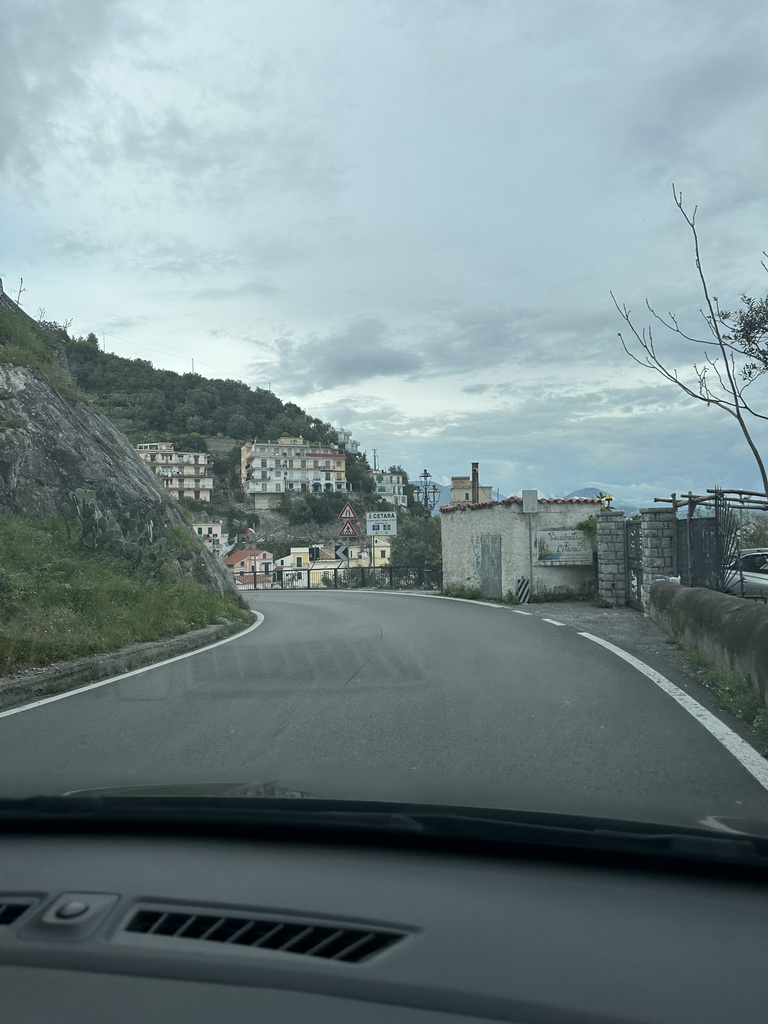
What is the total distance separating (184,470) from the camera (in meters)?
80.3

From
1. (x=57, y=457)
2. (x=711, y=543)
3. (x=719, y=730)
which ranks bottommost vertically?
(x=719, y=730)

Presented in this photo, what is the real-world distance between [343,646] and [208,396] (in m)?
71.9

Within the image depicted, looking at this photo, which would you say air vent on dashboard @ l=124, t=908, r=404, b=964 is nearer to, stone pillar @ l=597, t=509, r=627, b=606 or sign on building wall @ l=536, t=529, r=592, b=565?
stone pillar @ l=597, t=509, r=627, b=606

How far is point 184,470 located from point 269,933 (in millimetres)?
80571

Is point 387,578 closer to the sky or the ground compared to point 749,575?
closer to the ground

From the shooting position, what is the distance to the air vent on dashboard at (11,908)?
7.48ft

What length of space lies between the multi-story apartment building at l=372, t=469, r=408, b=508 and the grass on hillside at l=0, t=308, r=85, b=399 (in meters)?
94.5

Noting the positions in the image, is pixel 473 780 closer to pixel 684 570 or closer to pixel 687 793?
pixel 687 793

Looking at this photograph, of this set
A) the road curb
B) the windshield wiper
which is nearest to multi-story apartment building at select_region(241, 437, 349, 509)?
the road curb

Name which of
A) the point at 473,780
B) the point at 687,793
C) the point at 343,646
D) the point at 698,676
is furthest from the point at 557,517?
the point at 473,780

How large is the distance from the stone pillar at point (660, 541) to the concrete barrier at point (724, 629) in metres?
4.04

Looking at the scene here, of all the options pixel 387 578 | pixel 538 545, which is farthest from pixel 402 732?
pixel 387 578

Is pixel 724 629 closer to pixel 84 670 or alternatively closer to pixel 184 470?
pixel 84 670

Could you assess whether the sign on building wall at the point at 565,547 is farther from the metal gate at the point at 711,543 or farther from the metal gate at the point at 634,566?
the metal gate at the point at 711,543
